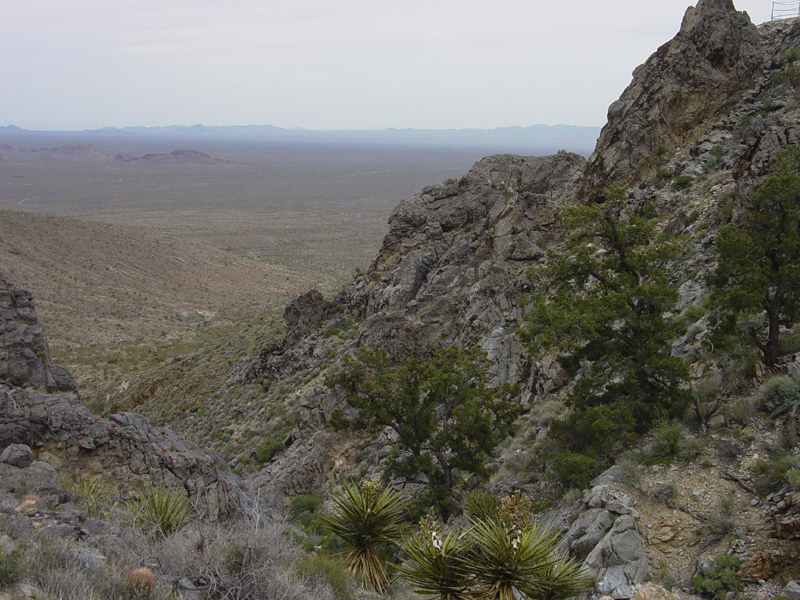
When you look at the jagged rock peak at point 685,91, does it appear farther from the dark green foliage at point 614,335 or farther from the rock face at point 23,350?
the rock face at point 23,350

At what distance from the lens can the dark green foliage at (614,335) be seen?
11.0 metres

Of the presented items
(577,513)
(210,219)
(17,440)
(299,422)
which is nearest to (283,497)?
(299,422)

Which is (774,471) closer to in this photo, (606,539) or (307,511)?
(606,539)

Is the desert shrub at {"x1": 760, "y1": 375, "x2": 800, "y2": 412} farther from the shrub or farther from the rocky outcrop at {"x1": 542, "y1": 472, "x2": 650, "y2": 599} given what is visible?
the shrub

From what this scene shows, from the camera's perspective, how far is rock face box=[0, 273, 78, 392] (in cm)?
1536

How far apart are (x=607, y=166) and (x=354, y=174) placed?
17129cm

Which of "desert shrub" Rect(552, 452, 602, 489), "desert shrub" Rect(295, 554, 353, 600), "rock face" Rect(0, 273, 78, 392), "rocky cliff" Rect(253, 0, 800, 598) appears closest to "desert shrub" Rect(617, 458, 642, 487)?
"desert shrub" Rect(552, 452, 602, 489)

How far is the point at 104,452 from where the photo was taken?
12281 mm

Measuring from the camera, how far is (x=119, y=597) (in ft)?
22.3

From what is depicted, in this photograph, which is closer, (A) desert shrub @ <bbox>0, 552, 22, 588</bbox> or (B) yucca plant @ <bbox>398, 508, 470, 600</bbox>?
(A) desert shrub @ <bbox>0, 552, 22, 588</bbox>

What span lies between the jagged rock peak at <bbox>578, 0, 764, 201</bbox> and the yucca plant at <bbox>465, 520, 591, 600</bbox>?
1925 centimetres

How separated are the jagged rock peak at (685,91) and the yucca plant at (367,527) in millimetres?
18473

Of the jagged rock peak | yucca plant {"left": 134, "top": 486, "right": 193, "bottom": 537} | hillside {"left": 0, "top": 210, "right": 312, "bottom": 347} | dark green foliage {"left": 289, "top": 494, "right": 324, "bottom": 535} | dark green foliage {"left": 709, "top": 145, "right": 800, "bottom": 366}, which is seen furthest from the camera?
hillside {"left": 0, "top": 210, "right": 312, "bottom": 347}

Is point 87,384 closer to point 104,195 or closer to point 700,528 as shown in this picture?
point 700,528
